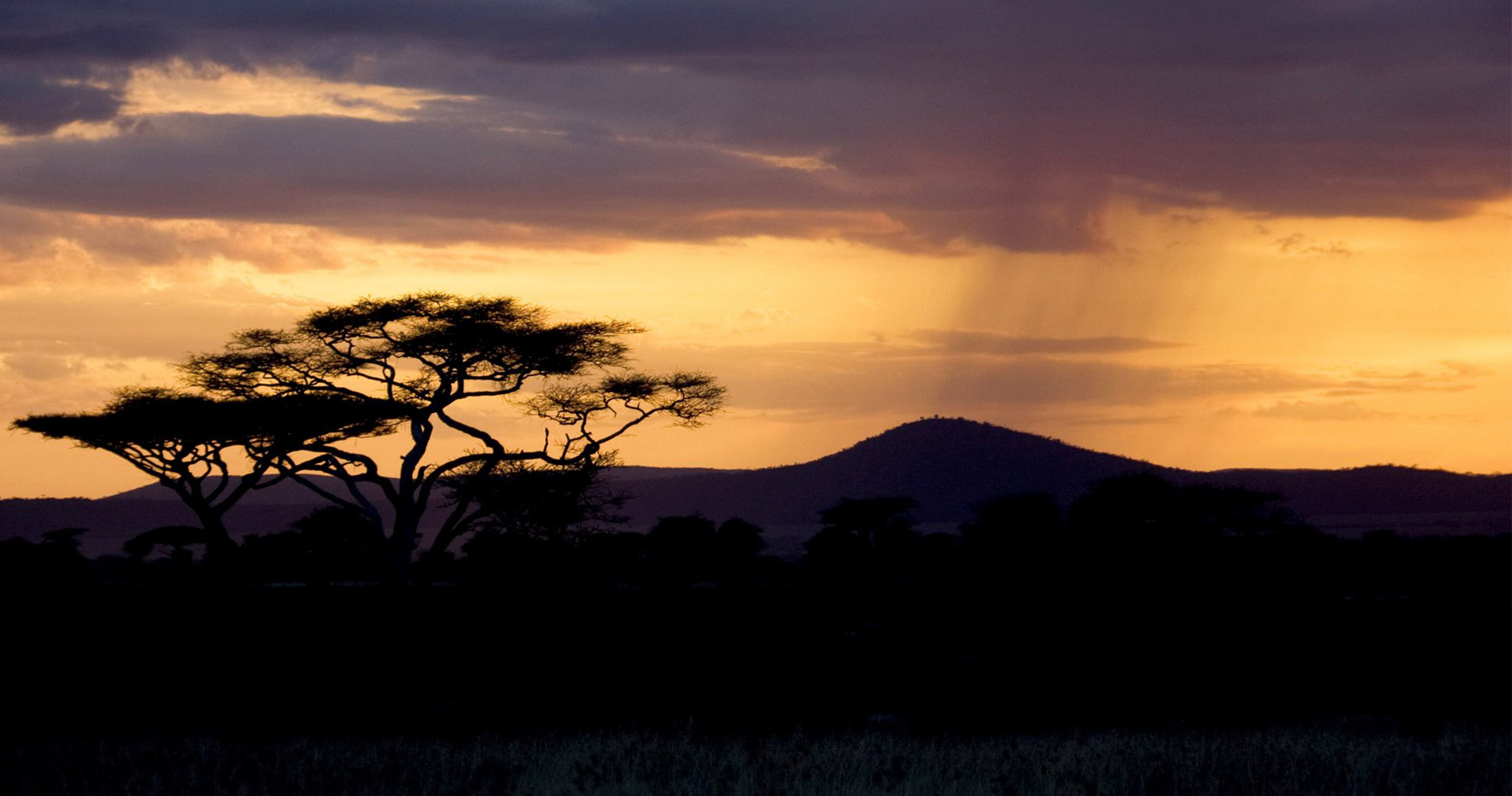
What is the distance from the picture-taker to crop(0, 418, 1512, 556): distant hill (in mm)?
176500

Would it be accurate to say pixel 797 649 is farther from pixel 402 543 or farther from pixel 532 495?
pixel 532 495

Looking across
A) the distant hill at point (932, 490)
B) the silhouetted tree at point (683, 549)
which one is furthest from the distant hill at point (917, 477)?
the silhouetted tree at point (683, 549)

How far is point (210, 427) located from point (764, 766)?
39754mm

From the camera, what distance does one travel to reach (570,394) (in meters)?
56.4

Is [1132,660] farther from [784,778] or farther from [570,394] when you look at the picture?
[570,394]

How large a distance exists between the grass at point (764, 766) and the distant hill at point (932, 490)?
150630 millimetres

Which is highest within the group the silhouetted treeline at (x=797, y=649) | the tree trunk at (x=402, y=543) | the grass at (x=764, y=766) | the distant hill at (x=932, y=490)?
the distant hill at (x=932, y=490)

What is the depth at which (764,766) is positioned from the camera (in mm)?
14961

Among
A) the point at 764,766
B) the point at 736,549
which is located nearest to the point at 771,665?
the point at 764,766

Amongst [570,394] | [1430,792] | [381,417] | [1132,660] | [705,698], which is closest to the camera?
[1430,792]

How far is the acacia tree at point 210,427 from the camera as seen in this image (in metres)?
50.8

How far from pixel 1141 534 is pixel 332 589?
4238 centimetres

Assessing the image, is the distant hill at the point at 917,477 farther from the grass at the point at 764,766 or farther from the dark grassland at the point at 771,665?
the grass at the point at 764,766

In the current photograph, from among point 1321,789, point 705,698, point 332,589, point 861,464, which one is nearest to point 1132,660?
point 705,698
